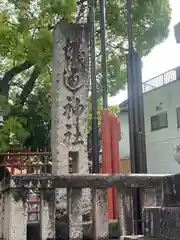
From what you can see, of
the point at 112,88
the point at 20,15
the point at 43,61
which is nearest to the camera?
the point at 43,61

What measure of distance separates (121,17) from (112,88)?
259cm

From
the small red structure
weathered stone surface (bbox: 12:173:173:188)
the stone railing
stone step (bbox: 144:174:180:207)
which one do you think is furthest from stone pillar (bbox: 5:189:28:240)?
the small red structure

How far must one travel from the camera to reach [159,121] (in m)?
18.5

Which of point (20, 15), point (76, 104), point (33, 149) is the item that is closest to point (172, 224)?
point (76, 104)

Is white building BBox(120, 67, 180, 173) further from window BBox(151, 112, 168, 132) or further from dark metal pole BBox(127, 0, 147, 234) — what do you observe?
dark metal pole BBox(127, 0, 147, 234)

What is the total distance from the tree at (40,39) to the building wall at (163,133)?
12.5ft

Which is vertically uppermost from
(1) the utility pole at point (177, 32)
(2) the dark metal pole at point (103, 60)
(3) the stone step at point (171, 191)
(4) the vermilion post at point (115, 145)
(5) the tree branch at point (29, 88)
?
(5) the tree branch at point (29, 88)

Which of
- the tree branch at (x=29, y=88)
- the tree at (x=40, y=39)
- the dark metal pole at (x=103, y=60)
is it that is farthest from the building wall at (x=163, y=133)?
the dark metal pole at (x=103, y=60)

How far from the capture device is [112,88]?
1409 cm

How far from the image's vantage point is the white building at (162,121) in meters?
17.2

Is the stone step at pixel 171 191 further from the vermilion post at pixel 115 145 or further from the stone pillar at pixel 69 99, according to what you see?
the stone pillar at pixel 69 99

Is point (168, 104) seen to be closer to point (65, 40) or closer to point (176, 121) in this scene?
point (176, 121)

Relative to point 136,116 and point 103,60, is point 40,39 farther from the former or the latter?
point 136,116

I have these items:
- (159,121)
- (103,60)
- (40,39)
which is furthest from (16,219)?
(159,121)
